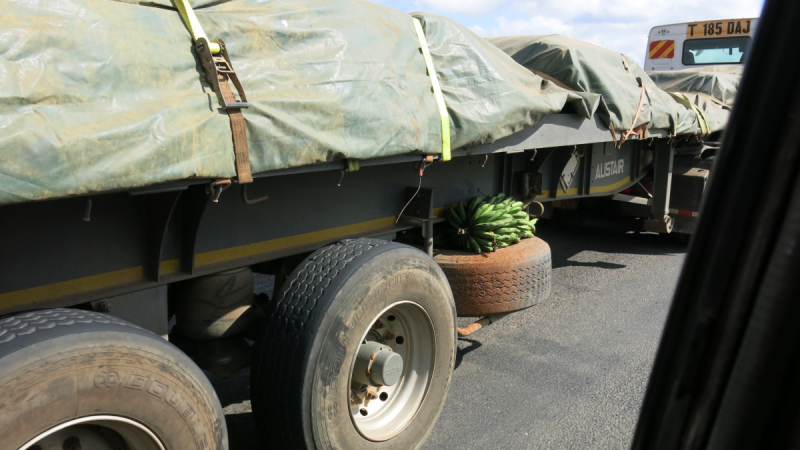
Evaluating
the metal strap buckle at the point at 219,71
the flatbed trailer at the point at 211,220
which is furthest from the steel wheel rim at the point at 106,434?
the metal strap buckle at the point at 219,71

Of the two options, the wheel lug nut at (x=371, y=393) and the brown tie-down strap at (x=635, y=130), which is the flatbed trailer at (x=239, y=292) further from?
the brown tie-down strap at (x=635, y=130)

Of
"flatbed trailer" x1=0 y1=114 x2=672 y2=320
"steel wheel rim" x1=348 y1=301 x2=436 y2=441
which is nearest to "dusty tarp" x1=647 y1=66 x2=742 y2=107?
"flatbed trailer" x1=0 y1=114 x2=672 y2=320

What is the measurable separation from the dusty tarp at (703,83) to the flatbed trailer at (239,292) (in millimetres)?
4839

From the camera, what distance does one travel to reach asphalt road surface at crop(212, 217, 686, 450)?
3520 mm

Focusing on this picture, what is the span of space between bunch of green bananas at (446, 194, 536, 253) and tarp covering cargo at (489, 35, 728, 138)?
1.12m

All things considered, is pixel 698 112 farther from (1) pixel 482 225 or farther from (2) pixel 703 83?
(1) pixel 482 225

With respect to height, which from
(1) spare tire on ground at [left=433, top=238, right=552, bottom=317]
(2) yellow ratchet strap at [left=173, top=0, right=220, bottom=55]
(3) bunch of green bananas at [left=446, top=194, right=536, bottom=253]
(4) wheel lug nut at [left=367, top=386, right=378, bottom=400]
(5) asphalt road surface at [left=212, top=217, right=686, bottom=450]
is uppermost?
(2) yellow ratchet strap at [left=173, top=0, right=220, bottom=55]

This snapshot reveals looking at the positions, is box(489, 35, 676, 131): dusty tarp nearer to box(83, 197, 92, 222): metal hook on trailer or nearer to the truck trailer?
the truck trailer

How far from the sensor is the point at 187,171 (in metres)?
2.18

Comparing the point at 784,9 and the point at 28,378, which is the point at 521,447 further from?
the point at 784,9

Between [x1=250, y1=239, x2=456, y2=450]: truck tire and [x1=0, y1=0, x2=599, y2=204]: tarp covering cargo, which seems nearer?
[x1=0, y1=0, x2=599, y2=204]: tarp covering cargo

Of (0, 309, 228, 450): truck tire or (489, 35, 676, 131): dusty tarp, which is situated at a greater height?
(489, 35, 676, 131): dusty tarp

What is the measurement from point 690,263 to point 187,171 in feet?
5.74

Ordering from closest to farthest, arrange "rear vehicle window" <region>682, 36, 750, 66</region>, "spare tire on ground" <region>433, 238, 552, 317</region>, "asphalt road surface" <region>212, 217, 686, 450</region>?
"asphalt road surface" <region>212, 217, 686, 450</region>, "spare tire on ground" <region>433, 238, 552, 317</region>, "rear vehicle window" <region>682, 36, 750, 66</region>
